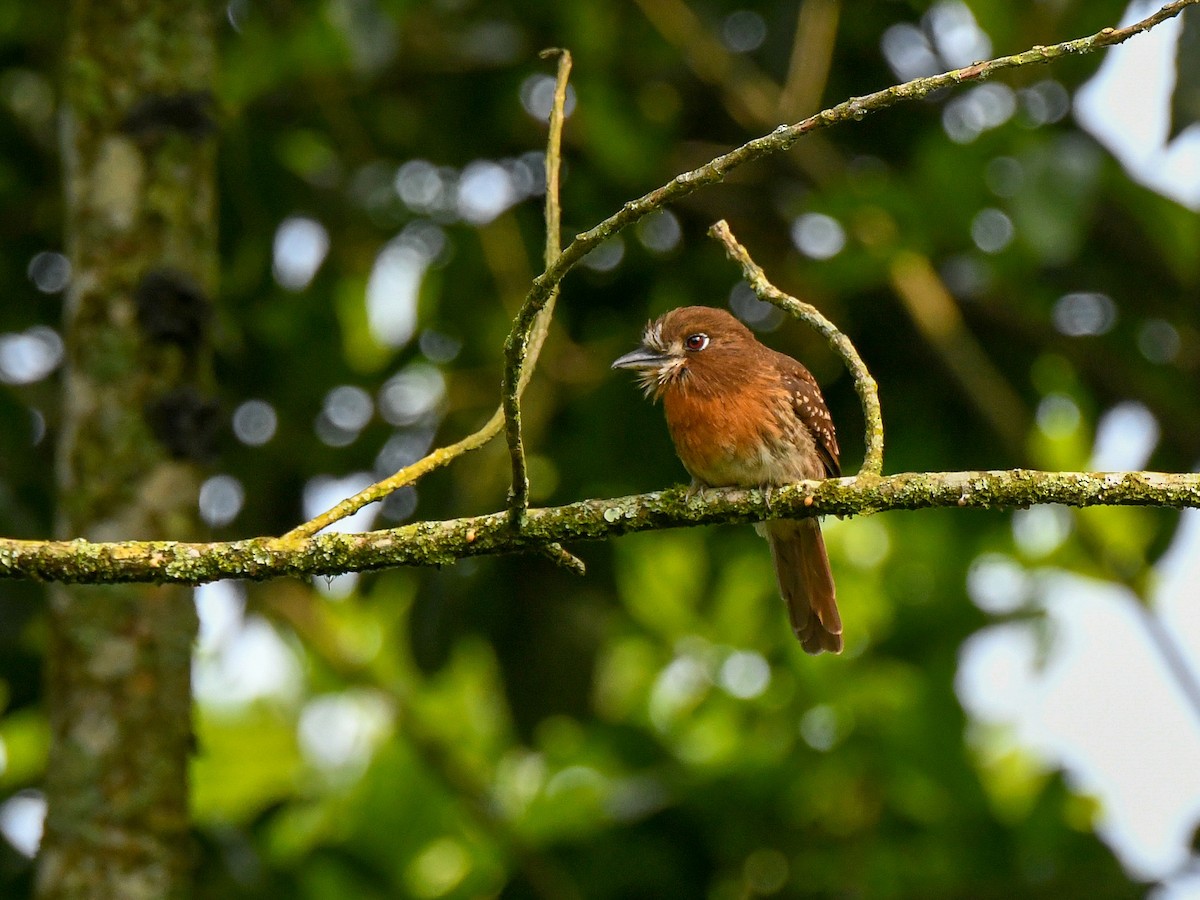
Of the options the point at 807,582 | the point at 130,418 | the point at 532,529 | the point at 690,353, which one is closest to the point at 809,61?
the point at 690,353

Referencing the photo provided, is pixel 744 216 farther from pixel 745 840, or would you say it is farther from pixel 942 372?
pixel 745 840

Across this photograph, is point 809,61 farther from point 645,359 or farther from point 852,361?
point 852,361

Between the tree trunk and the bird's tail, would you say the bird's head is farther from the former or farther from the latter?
the tree trunk

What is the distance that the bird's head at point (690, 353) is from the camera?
4.13 metres

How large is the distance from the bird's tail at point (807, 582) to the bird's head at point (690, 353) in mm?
438

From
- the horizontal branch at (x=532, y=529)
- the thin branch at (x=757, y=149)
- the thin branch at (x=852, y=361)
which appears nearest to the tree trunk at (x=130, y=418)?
the horizontal branch at (x=532, y=529)

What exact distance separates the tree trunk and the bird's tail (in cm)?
155

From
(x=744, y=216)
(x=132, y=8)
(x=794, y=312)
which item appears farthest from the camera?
(x=744, y=216)

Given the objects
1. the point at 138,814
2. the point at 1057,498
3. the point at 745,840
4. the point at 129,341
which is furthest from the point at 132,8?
the point at 745,840

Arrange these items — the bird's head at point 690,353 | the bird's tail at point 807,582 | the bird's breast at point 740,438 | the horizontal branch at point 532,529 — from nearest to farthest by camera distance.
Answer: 1. the horizontal branch at point 532,529
2. the bird's breast at point 740,438
3. the bird's head at point 690,353
4. the bird's tail at point 807,582

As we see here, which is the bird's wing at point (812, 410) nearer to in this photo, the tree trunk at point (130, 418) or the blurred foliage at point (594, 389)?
the blurred foliage at point (594, 389)

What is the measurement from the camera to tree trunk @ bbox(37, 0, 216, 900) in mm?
3355

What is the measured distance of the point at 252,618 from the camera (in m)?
5.07

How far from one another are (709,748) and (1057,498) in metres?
3.18
